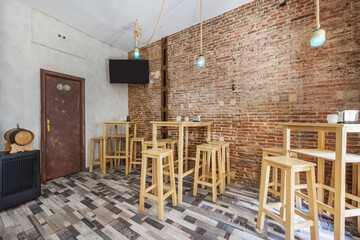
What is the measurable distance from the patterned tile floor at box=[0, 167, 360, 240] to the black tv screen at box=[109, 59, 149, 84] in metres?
2.80

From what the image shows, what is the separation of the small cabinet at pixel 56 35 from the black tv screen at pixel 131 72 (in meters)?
0.87

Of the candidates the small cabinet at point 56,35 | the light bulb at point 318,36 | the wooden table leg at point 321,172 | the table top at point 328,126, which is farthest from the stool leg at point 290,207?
the small cabinet at point 56,35

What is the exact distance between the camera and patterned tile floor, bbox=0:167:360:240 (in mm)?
1669

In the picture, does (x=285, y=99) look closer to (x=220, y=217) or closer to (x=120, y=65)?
(x=220, y=217)

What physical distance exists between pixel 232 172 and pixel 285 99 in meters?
1.66

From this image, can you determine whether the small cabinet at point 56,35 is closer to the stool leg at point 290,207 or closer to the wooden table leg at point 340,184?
the stool leg at point 290,207

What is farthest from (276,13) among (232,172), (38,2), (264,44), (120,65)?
(38,2)

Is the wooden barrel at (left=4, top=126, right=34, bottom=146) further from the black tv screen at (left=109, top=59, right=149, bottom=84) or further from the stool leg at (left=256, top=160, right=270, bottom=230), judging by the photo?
the stool leg at (left=256, top=160, right=270, bottom=230)

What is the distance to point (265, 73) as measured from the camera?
271cm

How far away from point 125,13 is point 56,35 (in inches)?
61.8

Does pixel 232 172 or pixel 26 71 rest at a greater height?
pixel 26 71

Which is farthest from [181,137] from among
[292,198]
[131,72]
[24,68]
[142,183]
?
[24,68]

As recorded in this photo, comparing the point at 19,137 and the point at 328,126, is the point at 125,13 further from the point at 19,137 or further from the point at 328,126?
the point at 328,126

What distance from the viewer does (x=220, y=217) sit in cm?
195
